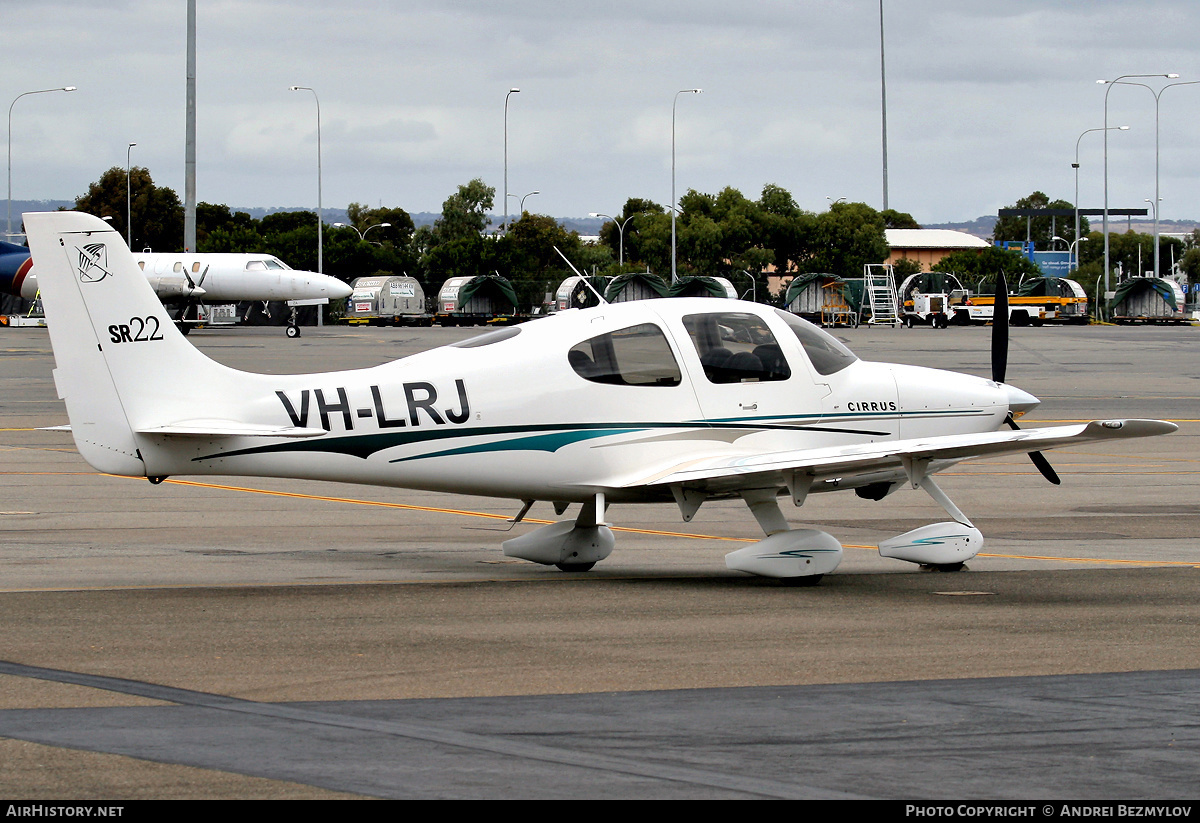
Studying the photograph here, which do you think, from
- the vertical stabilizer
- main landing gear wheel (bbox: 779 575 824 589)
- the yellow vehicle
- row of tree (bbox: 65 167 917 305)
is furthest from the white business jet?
main landing gear wheel (bbox: 779 575 824 589)

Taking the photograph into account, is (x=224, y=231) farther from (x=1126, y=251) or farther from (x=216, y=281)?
(x=1126, y=251)

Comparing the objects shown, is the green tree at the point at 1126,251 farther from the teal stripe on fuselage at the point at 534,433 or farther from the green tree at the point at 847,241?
the teal stripe on fuselage at the point at 534,433

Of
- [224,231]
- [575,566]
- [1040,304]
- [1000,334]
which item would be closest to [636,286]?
[1040,304]

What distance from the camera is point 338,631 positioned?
9.65 meters

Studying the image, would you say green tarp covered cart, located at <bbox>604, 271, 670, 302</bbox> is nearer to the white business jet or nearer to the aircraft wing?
the white business jet

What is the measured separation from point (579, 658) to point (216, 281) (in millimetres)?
53941

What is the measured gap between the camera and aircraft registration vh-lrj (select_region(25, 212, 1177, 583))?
11.1 m

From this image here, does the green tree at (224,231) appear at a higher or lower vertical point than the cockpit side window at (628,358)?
higher

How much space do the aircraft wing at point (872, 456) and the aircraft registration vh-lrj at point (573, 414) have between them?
2 cm

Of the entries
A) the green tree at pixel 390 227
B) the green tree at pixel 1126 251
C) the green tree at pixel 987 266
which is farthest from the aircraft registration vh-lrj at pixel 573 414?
the green tree at pixel 1126 251

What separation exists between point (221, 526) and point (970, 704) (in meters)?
10.1

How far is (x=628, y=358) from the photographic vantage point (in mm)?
12055

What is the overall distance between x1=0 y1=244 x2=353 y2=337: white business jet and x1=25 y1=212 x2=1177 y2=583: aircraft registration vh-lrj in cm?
4707

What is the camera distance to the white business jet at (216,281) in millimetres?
58062
